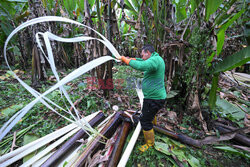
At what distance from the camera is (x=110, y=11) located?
1.75 meters

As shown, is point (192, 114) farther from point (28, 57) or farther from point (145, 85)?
point (28, 57)

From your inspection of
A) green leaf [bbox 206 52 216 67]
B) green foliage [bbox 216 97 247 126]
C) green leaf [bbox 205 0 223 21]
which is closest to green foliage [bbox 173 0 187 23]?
green leaf [bbox 205 0 223 21]

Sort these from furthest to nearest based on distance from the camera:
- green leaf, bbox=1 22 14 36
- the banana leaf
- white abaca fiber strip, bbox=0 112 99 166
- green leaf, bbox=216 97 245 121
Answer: green leaf, bbox=1 22 14 36 < green leaf, bbox=216 97 245 121 < the banana leaf < white abaca fiber strip, bbox=0 112 99 166

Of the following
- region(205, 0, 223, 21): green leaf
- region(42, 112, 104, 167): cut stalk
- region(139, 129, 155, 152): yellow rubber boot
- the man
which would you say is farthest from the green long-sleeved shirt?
region(42, 112, 104, 167): cut stalk

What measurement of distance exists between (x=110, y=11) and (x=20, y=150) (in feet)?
6.58

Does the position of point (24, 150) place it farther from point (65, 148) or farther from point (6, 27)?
point (6, 27)

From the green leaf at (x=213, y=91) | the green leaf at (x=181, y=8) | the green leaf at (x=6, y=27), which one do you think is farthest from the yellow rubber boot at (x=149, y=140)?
the green leaf at (x=6, y=27)

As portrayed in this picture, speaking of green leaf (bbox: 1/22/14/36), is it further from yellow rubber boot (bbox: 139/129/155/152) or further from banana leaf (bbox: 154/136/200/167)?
banana leaf (bbox: 154/136/200/167)

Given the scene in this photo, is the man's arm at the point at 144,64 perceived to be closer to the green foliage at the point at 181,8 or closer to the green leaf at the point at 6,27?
the green foliage at the point at 181,8

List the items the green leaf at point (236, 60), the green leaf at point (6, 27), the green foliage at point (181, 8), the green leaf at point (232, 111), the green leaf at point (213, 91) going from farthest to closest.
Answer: the green leaf at point (6, 27) < the green foliage at point (181, 8) < the green leaf at point (232, 111) < the green leaf at point (213, 91) < the green leaf at point (236, 60)

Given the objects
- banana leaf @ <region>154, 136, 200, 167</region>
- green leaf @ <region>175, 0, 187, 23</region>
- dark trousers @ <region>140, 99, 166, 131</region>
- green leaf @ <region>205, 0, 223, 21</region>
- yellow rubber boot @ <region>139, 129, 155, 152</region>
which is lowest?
banana leaf @ <region>154, 136, 200, 167</region>

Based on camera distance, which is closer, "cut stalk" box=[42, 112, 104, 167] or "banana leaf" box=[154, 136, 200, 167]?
"cut stalk" box=[42, 112, 104, 167]

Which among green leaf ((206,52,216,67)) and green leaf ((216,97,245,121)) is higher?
green leaf ((206,52,216,67))

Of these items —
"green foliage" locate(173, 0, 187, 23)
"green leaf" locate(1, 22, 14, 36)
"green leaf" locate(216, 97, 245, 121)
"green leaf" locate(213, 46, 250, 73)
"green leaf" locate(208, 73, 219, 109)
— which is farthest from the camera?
"green leaf" locate(1, 22, 14, 36)
